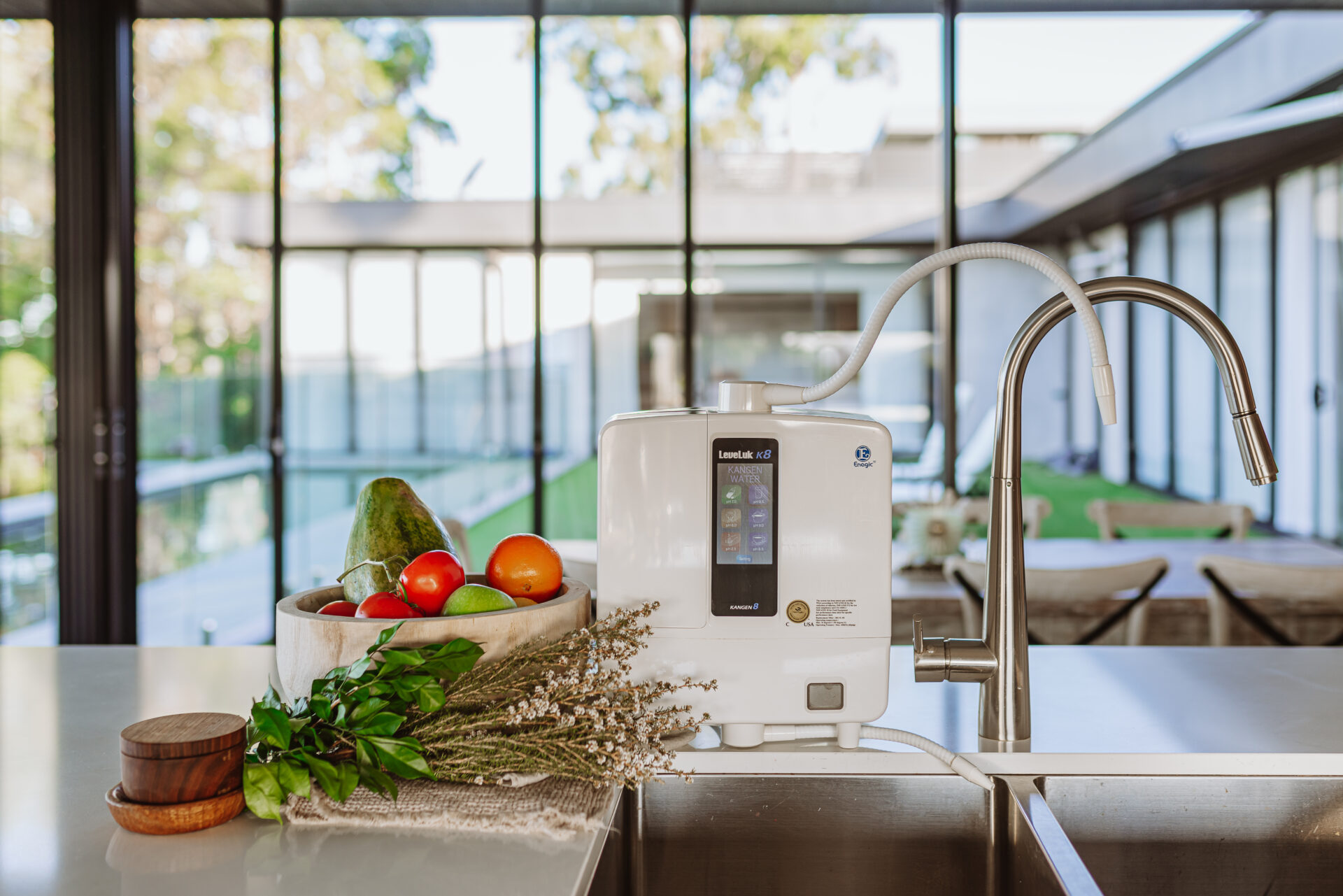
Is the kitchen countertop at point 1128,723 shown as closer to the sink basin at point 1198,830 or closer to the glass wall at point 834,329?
the sink basin at point 1198,830

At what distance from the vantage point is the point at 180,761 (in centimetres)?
79

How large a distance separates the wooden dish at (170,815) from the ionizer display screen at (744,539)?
1.50ft

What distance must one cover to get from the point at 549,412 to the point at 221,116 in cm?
181

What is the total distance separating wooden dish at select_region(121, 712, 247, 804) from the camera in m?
0.79

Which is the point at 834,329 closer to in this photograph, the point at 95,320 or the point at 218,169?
the point at 218,169

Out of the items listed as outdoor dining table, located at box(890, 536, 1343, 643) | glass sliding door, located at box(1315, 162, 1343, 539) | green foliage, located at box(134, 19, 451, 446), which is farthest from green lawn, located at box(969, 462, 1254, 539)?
green foliage, located at box(134, 19, 451, 446)

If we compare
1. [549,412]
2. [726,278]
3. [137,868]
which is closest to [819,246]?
[726,278]

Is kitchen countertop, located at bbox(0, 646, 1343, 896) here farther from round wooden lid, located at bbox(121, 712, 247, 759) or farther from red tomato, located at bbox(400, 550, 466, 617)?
red tomato, located at bbox(400, 550, 466, 617)

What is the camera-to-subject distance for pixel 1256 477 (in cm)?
86

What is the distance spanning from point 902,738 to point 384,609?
1.68 ft

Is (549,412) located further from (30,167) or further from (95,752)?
(95,752)

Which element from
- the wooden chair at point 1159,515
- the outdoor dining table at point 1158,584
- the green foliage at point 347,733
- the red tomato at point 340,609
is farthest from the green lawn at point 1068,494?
the green foliage at point 347,733

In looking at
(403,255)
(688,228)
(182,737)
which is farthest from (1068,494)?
(182,737)

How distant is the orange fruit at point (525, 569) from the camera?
3.36ft
